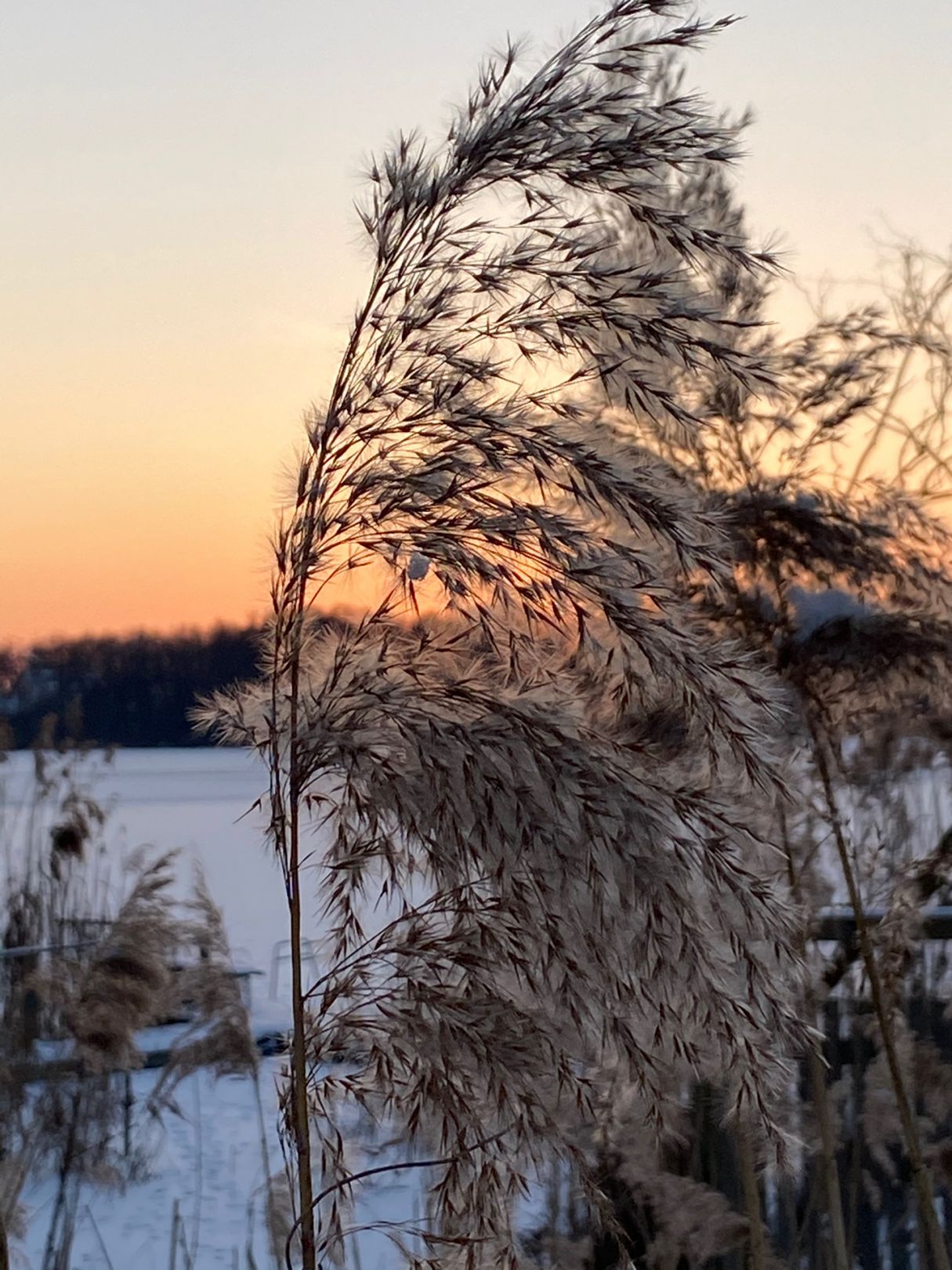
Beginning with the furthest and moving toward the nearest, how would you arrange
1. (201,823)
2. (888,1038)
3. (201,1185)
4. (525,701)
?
1. (201,823)
2. (201,1185)
3. (888,1038)
4. (525,701)

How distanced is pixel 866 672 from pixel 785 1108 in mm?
905

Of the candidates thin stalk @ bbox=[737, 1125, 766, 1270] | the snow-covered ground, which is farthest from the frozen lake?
thin stalk @ bbox=[737, 1125, 766, 1270]

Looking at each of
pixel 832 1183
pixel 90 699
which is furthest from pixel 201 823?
pixel 832 1183

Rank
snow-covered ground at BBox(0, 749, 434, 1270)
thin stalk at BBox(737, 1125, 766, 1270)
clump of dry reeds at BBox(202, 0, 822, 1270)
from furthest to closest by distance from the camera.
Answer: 1. snow-covered ground at BBox(0, 749, 434, 1270)
2. thin stalk at BBox(737, 1125, 766, 1270)
3. clump of dry reeds at BBox(202, 0, 822, 1270)

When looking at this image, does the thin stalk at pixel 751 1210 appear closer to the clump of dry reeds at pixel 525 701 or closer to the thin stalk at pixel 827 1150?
the thin stalk at pixel 827 1150

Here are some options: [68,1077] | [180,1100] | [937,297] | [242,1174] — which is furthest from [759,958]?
[937,297]

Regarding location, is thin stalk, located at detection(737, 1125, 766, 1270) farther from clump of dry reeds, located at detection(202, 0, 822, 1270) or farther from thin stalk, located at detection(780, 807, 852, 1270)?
clump of dry reeds, located at detection(202, 0, 822, 1270)

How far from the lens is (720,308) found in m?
1.59

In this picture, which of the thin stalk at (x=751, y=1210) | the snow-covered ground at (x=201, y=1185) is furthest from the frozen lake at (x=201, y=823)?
the thin stalk at (x=751, y=1210)

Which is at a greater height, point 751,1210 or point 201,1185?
point 751,1210

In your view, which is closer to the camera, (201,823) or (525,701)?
(525,701)

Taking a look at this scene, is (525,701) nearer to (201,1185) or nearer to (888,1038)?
(888,1038)

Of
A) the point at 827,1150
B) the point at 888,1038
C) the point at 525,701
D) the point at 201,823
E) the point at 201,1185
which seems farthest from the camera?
the point at 201,823

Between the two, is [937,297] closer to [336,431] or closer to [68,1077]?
[68,1077]
